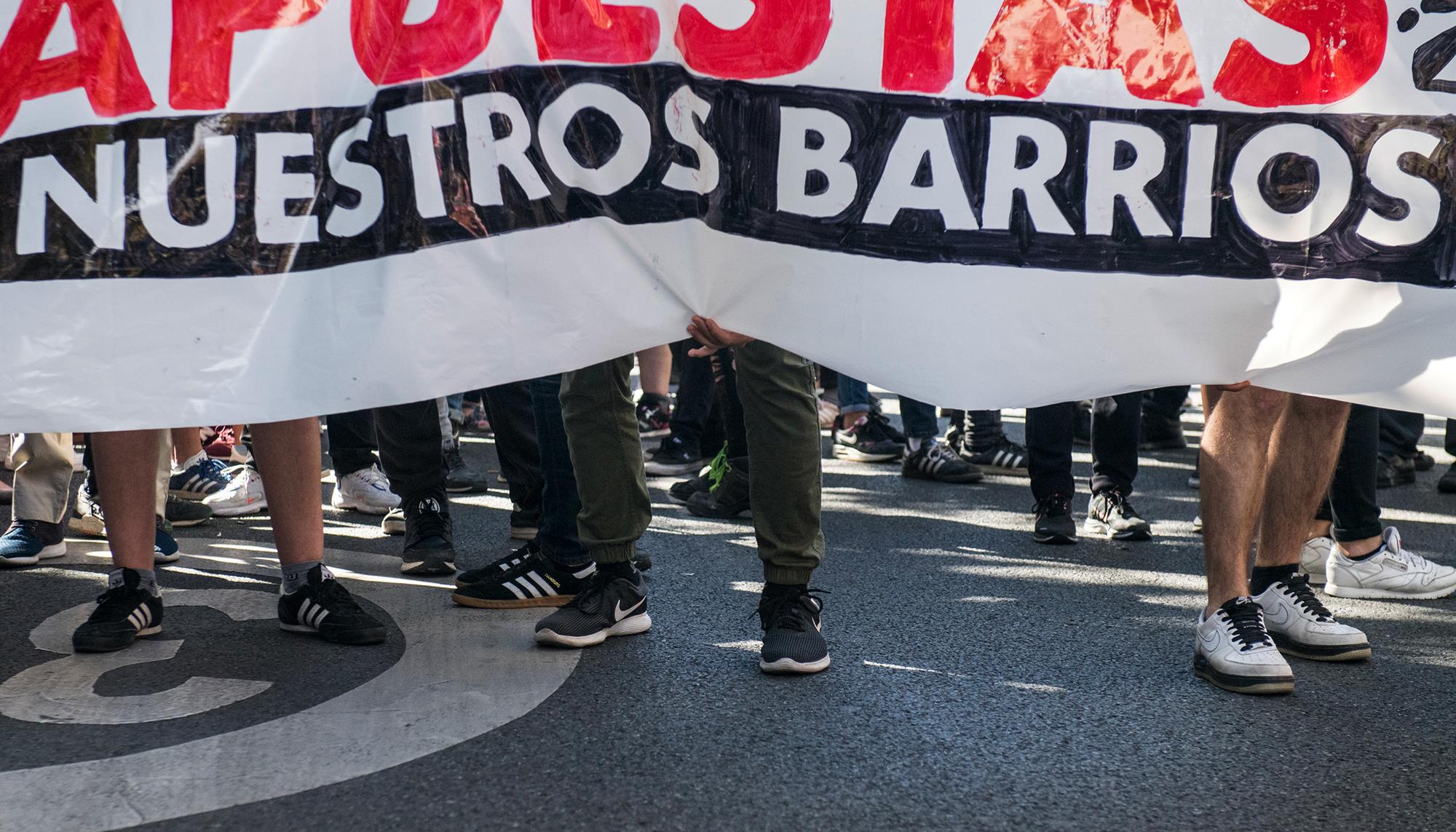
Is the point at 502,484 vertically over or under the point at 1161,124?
under

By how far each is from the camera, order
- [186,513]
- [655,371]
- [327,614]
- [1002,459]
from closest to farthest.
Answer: [327,614] < [186,513] < [1002,459] < [655,371]

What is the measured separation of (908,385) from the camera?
3.01 meters

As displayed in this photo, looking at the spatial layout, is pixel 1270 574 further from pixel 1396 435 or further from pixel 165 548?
pixel 165 548

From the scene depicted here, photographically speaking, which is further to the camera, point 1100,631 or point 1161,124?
point 1100,631

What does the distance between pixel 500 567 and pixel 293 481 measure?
66 cm

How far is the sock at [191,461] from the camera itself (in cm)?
539

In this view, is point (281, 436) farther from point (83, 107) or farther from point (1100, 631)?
point (1100, 631)

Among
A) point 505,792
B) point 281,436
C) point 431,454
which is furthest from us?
point 431,454

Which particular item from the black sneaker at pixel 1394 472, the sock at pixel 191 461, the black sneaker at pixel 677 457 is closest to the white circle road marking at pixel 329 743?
the sock at pixel 191 461

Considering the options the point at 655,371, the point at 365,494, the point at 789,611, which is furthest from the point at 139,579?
the point at 655,371

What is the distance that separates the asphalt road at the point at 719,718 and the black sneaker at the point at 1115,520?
0.60 m

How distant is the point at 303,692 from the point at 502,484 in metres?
3.03

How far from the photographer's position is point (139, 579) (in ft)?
11.2

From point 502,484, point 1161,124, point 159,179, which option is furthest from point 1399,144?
point 502,484
